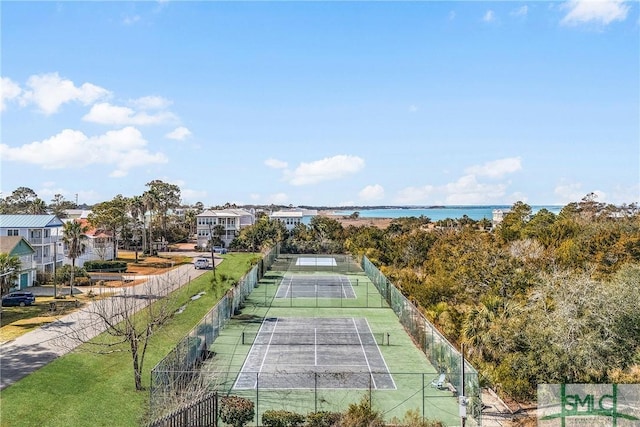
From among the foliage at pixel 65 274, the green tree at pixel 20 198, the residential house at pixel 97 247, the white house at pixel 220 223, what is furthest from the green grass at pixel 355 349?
the green tree at pixel 20 198

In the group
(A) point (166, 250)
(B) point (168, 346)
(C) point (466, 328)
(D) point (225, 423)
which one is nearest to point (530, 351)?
(C) point (466, 328)

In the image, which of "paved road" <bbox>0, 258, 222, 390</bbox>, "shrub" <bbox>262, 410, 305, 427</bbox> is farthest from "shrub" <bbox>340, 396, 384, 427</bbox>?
"paved road" <bbox>0, 258, 222, 390</bbox>

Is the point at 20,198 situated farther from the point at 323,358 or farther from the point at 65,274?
the point at 323,358

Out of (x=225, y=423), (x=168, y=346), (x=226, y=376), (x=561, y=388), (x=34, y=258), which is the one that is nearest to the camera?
(x=225, y=423)

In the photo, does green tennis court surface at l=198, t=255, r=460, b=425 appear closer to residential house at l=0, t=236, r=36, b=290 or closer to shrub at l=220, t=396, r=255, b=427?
shrub at l=220, t=396, r=255, b=427

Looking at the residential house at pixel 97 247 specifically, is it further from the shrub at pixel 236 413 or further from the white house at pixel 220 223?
the shrub at pixel 236 413

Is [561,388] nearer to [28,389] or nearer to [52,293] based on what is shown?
[28,389]

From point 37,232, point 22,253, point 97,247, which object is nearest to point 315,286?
point 22,253
